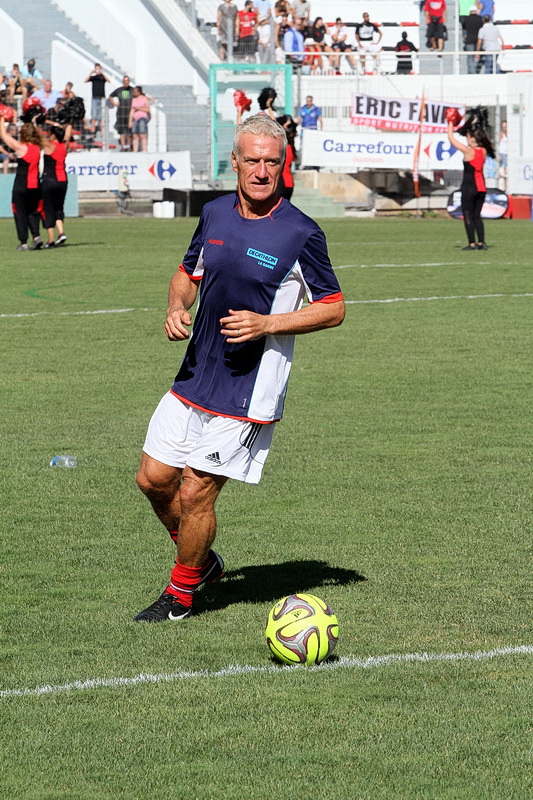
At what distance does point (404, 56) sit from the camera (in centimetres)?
3872

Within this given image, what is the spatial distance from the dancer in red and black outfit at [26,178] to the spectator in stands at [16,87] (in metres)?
13.6

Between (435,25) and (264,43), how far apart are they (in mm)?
6020

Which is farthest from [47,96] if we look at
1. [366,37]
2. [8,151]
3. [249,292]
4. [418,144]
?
[249,292]

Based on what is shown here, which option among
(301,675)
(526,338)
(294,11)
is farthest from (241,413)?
(294,11)

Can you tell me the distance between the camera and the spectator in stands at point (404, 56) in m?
37.8

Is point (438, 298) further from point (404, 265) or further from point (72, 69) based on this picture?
point (72, 69)

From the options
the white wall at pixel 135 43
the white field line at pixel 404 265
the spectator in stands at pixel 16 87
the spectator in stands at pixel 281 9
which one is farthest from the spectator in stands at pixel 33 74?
the white field line at pixel 404 265

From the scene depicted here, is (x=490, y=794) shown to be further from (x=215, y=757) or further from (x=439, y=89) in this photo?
(x=439, y=89)

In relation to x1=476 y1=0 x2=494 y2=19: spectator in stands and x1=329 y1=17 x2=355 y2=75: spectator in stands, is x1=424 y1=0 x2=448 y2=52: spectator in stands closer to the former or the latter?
x1=476 y1=0 x2=494 y2=19: spectator in stands

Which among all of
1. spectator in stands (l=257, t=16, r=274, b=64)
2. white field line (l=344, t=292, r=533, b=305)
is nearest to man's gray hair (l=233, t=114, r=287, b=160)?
white field line (l=344, t=292, r=533, b=305)

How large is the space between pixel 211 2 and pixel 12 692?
40959mm

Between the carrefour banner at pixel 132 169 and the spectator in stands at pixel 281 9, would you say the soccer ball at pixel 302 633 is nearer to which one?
the carrefour banner at pixel 132 169

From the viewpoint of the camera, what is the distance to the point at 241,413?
17.8 ft

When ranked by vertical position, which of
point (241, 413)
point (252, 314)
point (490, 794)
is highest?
point (252, 314)
